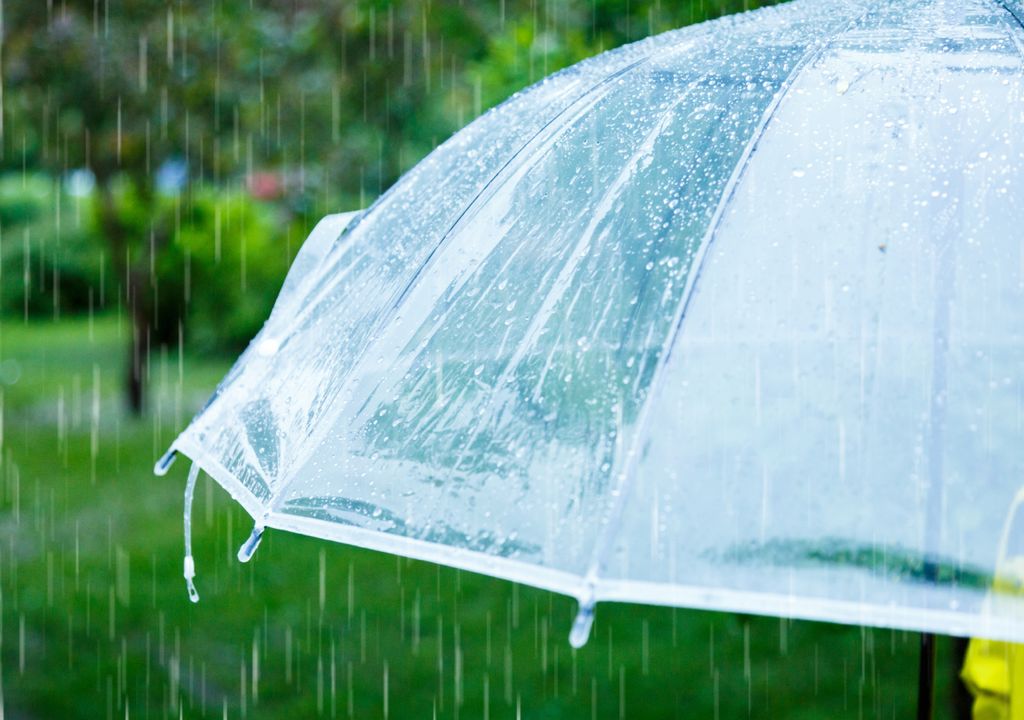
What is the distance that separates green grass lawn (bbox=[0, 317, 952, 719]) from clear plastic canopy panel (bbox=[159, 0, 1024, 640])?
9.46 feet

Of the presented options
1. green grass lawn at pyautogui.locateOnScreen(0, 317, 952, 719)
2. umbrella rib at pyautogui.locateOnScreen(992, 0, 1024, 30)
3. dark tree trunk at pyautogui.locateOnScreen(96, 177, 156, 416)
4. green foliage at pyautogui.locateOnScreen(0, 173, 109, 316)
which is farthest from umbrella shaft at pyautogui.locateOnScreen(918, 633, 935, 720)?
green foliage at pyautogui.locateOnScreen(0, 173, 109, 316)

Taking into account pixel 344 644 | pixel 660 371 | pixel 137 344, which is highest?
pixel 660 371

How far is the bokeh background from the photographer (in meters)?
4.74

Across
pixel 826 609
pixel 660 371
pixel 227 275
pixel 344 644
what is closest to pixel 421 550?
pixel 660 371

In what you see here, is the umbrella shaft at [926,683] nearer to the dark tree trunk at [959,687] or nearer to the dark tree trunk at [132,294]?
the dark tree trunk at [959,687]

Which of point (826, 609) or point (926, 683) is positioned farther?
point (926, 683)

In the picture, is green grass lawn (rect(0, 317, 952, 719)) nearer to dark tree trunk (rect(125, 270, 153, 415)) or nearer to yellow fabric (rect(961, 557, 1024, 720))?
yellow fabric (rect(961, 557, 1024, 720))

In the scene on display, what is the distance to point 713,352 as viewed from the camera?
1638 millimetres

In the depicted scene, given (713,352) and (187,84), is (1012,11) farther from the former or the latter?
(187,84)

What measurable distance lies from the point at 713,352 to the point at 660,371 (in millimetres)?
80

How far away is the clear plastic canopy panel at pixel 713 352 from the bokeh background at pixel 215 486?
1.55m

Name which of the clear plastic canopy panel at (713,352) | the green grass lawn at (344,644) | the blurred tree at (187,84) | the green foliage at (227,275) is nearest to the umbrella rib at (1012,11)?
the clear plastic canopy panel at (713,352)

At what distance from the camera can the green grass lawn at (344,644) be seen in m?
4.68

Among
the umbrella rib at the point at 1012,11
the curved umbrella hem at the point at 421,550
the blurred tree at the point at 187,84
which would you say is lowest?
the curved umbrella hem at the point at 421,550
